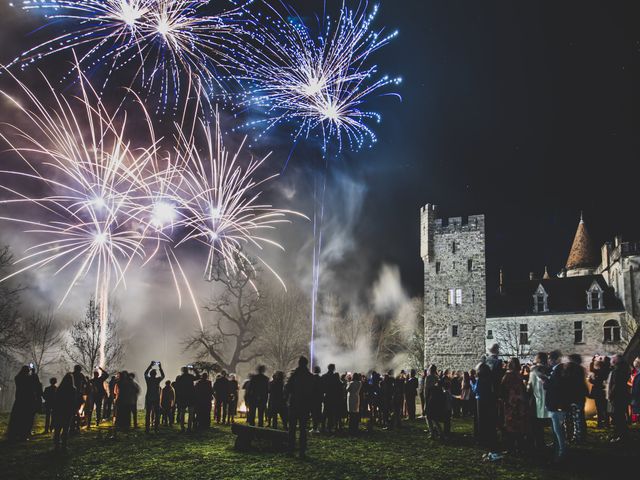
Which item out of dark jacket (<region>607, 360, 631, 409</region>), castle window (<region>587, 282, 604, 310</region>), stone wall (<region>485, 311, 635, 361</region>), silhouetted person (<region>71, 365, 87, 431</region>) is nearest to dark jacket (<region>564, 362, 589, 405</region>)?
dark jacket (<region>607, 360, 631, 409</region>)

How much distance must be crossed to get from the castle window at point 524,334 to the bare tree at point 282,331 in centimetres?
1915

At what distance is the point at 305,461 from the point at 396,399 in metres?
6.08

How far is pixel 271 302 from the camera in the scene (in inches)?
1670

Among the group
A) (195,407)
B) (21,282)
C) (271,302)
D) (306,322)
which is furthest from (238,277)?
(195,407)

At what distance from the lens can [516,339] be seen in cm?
4644

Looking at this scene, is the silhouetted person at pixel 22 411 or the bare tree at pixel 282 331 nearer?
the silhouetted person at pixel 22 411

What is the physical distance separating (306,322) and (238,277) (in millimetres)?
11001

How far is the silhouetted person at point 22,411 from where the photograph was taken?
12242mm

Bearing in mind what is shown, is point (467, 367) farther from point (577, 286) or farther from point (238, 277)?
point (238, 277)

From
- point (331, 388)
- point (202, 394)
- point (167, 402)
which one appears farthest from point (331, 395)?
point (167, 402)

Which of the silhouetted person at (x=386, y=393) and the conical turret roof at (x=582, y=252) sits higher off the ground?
the conical turret roof at (x=582, y=252)

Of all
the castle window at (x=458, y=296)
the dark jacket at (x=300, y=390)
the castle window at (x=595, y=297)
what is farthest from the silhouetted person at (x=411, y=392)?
the castle window at (x=595, y=297)

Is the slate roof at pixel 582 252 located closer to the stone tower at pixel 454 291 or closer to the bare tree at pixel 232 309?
the stone tower at pixel 454 291

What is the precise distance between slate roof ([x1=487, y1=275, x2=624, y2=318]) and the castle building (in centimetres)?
7
